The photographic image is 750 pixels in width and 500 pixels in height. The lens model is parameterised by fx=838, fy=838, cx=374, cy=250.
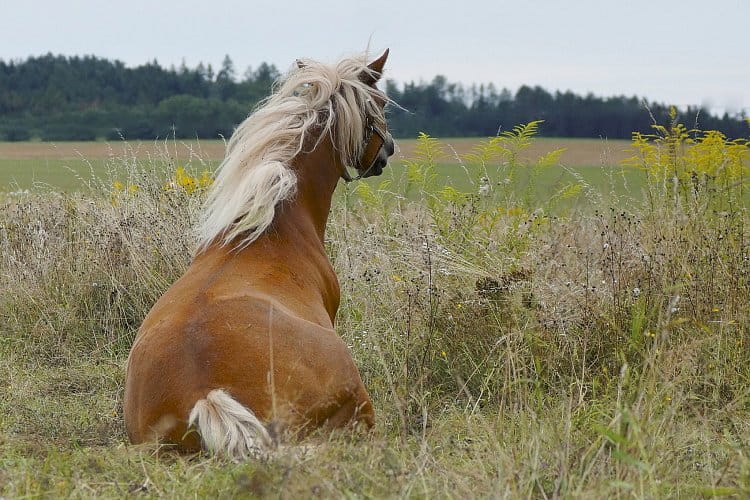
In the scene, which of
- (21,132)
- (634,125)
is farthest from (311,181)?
(21,132)

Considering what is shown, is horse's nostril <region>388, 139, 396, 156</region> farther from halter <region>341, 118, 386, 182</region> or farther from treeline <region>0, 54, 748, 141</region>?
treeline <region>0, 54, 748, 141</region>

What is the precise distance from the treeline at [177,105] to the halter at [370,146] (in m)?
18.0

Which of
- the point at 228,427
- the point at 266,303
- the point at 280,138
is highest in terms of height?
the point at 280,138

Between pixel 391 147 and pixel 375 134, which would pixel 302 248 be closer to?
pixel 375 134

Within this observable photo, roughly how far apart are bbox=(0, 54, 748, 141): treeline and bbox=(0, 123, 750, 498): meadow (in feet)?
52.9

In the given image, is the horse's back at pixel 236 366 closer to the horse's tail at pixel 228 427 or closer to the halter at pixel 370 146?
the horse's tail at pixel 228 427

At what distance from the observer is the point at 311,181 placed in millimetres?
4492

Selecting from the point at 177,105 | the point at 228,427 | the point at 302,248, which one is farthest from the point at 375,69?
the point at 177,105

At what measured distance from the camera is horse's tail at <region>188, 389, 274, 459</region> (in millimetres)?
2861

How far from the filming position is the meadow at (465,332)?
9.41ft

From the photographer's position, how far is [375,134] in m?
4.81

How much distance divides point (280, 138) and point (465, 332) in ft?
5.77

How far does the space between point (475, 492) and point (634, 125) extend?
87.3 ft

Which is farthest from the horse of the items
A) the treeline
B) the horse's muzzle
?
the treeline
